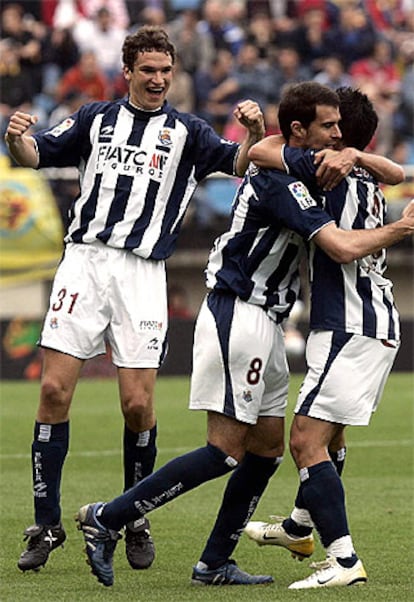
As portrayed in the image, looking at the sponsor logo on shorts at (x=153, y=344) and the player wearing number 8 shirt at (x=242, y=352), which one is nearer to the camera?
the player wearing number 8 shirt at (x=242, y=352)

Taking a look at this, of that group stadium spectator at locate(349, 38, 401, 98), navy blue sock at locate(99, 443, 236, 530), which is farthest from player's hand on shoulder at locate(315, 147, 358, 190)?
stadium spectator at locate(349, 38, 401, 98)

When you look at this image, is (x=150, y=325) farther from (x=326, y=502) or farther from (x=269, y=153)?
(x=326, y=502)

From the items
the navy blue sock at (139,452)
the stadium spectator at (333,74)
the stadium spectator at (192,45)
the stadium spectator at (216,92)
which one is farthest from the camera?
the stadium spectator at (192,45)

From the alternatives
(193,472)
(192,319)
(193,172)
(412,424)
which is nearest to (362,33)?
(192,319)

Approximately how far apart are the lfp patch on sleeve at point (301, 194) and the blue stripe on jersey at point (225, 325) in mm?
513

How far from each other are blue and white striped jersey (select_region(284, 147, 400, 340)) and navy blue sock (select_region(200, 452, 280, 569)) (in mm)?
666

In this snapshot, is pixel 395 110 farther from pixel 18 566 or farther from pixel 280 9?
pixel 18 566

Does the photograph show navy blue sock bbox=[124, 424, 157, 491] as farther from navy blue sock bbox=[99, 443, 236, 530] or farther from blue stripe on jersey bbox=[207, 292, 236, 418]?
blue stripe on jersey bbox=[207, 292, 236, 418]

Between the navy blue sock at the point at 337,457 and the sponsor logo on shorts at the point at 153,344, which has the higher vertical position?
the sponsor logo on shorts at the point at 153,344

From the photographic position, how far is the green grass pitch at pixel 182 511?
5730 mm

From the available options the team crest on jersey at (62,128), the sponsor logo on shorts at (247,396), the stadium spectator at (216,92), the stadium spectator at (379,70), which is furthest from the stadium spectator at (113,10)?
the sponsor logo on shorts at (247,396)

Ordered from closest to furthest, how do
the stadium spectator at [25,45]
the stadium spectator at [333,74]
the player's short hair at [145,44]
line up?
1. the player's short hair at [145,44]
2. the stadium spectator at [333,74]
3. the stadium spectator at [25,45]

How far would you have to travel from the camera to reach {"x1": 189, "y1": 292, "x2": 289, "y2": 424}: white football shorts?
19.0 feet

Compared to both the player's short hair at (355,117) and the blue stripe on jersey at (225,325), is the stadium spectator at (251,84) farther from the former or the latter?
the blue stripe on jersey at (225,325)
